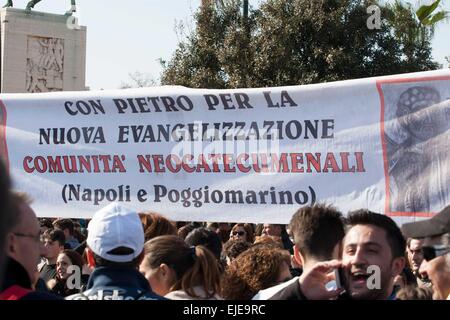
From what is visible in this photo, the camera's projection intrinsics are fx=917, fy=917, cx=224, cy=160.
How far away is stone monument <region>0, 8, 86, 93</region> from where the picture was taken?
33.2m

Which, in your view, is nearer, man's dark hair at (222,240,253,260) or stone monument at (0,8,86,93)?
man's dark hair at (222,240,253,260)

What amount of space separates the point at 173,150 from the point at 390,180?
1.47m

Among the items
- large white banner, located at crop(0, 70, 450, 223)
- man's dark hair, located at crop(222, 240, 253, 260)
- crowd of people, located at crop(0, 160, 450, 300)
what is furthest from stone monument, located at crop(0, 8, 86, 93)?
crowd of people, located at crop(0, 160, 450, 300)

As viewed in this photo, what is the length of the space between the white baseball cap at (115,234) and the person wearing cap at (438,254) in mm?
1105

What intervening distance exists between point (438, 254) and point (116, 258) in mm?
1218

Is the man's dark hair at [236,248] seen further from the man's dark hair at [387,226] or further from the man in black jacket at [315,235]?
the man's dark hair at [387,226]

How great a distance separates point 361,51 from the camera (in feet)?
72.8

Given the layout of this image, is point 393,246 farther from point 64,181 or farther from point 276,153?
point 64,181

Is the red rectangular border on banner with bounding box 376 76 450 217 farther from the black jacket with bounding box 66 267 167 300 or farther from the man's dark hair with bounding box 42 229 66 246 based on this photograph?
the man's dark hair with bounding box 42 229 66 246

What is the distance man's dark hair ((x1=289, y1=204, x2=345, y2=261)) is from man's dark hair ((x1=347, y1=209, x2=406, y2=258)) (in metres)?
0.13

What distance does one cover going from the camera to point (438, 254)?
347cm

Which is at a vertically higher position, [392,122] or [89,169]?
[392,122]

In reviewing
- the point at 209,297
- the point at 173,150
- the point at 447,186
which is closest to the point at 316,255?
the point at 209,297
